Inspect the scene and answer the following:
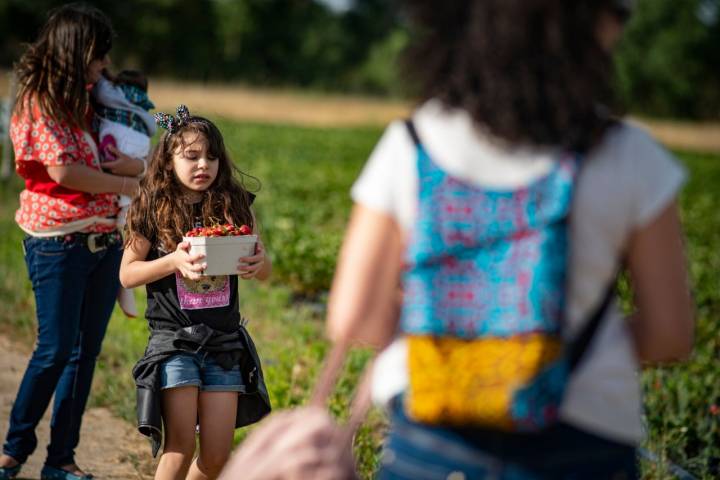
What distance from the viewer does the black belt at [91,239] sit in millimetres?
3721

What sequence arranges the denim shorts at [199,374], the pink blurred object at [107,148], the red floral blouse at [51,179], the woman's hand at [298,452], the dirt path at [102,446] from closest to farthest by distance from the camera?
the woman's hand at [298,452], the denim shorts at [199,374], the red floral blouse at [51,179], the pink blurred object at [107,148], the dirt path at [102,446]

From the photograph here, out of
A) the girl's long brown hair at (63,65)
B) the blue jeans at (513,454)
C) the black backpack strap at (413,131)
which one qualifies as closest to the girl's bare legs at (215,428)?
the girl's long brown hair at (63,65)

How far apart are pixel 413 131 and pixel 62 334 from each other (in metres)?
2.37

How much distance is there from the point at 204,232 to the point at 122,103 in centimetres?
108

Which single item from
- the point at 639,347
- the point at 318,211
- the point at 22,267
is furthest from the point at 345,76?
the point at 639,347

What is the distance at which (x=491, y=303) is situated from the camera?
66.1 inches

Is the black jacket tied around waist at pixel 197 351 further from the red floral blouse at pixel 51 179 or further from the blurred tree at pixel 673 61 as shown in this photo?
the blurred tree at pixel 673 61

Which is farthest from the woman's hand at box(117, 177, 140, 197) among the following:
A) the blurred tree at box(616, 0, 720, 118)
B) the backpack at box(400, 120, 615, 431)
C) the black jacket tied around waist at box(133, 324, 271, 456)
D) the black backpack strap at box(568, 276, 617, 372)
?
the blurred tree at box(616, 0, 720, 118)

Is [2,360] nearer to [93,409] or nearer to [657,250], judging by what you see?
[93,409]

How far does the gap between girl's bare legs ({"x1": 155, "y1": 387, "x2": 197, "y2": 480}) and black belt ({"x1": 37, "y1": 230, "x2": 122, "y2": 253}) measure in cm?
87

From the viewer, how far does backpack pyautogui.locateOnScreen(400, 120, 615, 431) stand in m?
1.66

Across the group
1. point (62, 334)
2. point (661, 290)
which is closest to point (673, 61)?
point (62, 334)

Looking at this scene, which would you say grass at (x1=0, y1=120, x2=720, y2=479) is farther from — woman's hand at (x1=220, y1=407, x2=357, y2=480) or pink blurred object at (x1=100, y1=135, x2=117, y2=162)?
woman's hand at (x1=220, y1=407, x2=357, y2=480)

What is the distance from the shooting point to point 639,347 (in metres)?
1.77
